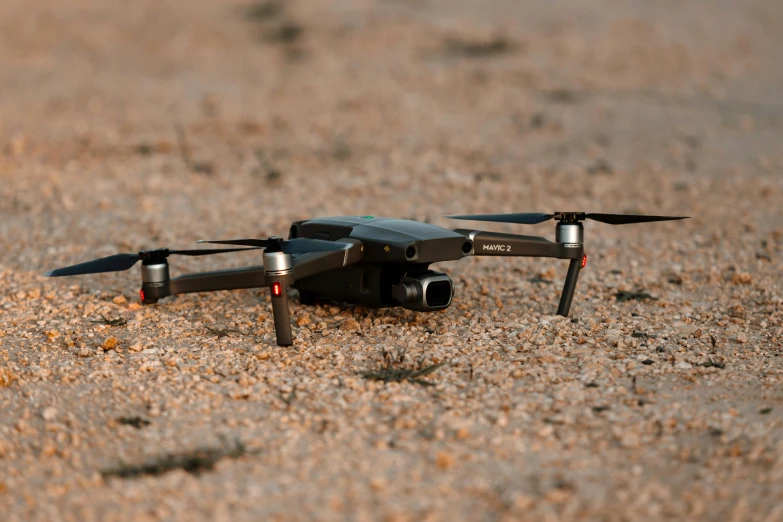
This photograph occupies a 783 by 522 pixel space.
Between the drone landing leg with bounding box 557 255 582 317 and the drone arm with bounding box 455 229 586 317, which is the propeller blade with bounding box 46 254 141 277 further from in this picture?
the drone landing leg with bounding box 557 255 582 317

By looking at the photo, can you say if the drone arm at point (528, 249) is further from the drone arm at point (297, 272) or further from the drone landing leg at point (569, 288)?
the drone arm at point (297, 272)

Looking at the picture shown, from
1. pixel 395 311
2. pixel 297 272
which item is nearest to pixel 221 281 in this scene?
pixel 297 272

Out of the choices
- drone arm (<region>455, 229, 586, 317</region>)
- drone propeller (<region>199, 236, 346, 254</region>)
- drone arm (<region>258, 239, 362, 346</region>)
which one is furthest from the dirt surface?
drone propeller (<region>199, 236, 346, 254</region>)

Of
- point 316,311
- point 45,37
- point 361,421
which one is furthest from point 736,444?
point 45,37

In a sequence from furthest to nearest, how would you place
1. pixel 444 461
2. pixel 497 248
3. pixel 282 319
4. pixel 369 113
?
pixel 369 113, pixel 497 248, pixel 282 319, pixel 444 461

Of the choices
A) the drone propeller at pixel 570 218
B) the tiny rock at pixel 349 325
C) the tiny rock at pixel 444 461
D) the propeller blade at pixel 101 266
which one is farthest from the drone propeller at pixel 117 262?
the tiny rock at pixel 444 461

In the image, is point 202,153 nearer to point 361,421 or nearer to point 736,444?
point 361,421

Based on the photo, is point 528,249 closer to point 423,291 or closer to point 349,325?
point 423,291
